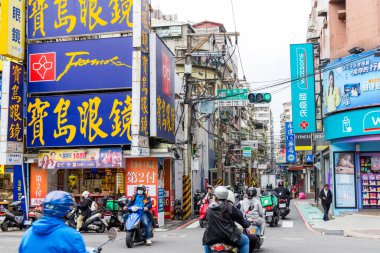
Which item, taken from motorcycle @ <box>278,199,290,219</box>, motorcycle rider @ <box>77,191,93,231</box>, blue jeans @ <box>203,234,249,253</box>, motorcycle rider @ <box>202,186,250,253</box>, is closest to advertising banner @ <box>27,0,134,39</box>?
motorcycle rider @ <box>77,191,93,231</box>

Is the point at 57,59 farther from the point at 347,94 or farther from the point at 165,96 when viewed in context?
the point at 347,94

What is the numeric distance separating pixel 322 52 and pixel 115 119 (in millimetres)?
14711

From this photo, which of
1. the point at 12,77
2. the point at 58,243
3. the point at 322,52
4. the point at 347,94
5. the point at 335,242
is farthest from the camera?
the point at 322,52

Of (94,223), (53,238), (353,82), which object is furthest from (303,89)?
(53,238)

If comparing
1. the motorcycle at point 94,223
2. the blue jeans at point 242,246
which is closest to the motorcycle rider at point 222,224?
the blue jeans at point 242,246

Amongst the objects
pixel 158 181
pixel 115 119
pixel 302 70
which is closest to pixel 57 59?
pixel 115 119

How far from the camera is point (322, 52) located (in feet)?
96.3

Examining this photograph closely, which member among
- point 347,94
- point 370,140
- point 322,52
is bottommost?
point 370,140

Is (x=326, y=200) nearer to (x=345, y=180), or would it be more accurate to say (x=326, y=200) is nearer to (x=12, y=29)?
(x=345, y=180)

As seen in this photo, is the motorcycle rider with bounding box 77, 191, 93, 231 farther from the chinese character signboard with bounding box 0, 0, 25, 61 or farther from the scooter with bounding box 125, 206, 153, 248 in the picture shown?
the chinese character signboard with bounding box 0, 0, 25, 61

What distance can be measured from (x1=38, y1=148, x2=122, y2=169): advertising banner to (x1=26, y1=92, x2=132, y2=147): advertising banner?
0.90 ft

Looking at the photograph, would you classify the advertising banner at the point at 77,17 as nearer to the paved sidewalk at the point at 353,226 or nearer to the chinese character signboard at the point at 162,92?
the chinese character signboard at the point at 162,92

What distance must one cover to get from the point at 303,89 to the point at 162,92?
6.76 metres

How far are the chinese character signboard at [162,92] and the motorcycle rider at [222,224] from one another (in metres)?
12.3
